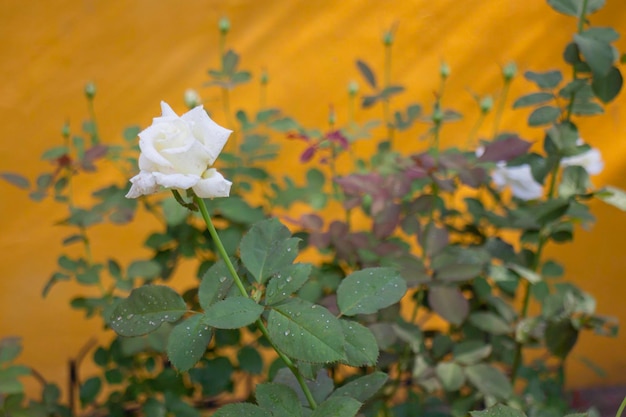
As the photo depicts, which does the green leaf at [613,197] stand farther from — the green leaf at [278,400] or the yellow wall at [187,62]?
the green leaf at [278,400]

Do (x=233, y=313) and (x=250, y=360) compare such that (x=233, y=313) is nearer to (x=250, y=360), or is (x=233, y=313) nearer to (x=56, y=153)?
(x=250, y=360)

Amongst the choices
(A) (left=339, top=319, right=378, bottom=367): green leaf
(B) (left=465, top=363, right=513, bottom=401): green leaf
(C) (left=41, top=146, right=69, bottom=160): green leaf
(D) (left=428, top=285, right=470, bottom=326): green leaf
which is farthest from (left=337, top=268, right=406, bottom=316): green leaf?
(C) (left=41, top=146, right=69, bottom=160): green leaf

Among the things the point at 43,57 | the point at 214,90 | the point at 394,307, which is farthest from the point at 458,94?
the point at 43,57

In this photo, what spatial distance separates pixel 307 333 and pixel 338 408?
106 mm

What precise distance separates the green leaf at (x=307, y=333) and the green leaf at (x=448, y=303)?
70cm

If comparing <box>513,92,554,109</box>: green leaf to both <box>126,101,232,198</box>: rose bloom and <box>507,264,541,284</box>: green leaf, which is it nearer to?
<box>507,264,541,284</box>: green leaf

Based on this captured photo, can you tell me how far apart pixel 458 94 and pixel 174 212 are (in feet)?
3.40

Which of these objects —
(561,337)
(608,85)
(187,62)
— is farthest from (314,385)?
(187,62)

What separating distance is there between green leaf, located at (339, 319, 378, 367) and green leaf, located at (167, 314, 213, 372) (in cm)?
18

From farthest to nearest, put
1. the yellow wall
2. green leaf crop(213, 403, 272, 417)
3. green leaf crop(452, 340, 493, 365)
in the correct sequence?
the yellow wall
green leaf crop(452, 340, 493, 365)
green leaf crop(213, 403, 272, 417)

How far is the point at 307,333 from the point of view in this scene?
34.8 inches

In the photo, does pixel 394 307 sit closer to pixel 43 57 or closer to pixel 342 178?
pixel 342 178

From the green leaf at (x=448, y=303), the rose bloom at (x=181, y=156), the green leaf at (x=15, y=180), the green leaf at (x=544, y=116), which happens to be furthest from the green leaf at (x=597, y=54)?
the green leaf at (x=15, y=180)

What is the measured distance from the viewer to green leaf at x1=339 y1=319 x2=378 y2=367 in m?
0.93
